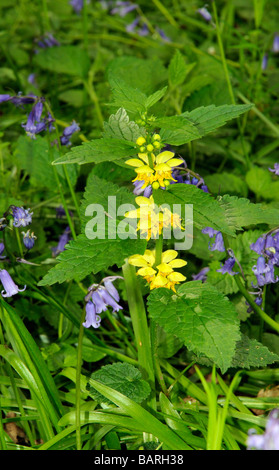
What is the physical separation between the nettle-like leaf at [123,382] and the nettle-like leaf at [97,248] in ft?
1.19

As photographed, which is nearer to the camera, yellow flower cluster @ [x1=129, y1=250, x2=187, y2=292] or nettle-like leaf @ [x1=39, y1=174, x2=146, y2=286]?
nettle-like leaf @ [x1=39, y1=174, x2=146, y2=286]

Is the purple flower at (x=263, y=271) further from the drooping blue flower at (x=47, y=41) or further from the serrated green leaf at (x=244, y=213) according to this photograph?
the drooping blue flower at (x=47, y=41)

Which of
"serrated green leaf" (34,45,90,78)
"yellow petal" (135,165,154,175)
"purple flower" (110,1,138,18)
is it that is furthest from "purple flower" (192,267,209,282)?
"purple flower" (110,1,138,18)

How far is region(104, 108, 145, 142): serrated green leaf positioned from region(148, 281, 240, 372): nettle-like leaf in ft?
1.35

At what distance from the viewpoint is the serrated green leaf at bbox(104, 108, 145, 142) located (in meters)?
1.34

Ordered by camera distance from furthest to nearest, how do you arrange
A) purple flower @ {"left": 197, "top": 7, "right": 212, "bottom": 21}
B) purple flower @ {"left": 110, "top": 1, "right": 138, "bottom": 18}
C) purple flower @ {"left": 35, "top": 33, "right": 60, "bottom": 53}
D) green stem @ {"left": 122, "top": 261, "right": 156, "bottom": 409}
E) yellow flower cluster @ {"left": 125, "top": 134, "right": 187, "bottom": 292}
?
purple flower @ {"left": 110, "top": 1, "right": 138, "bottom": 18} < purple flower @ {"left": 35, "top": 33, "right": 60, "bottom": 53} < purple flower @ {"left": 197, "top": 7, "right": 212, "bottom": 21} < green stem @ {"left": 122, "top": 261, "right": 156, "bottom": 409} < yellow flower cluster @ {"left": 125, "top": 134, "right": 187, "bottom": 292}

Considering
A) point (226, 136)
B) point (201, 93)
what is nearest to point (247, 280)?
point (201, 93)

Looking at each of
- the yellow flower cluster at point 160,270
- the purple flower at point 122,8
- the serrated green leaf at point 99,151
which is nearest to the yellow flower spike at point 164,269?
the yellow flower cluster at point 160,270

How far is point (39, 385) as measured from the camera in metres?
1.47

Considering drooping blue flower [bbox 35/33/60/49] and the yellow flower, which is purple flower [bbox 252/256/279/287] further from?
drooping blue flower [bbox 35/33/60/49]

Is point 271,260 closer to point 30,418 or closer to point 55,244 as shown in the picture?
point 30,418

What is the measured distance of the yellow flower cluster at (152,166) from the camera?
1216 mm

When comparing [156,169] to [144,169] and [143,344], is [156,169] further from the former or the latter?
[143,344]
